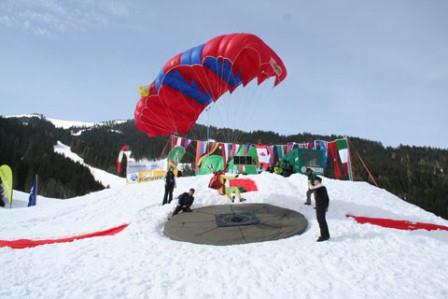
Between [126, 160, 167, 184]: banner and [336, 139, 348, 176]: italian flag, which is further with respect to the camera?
[126, 160, 167, 184]: banner

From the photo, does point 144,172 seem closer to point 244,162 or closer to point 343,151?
point 244,162

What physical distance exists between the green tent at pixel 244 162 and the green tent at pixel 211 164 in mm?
1005

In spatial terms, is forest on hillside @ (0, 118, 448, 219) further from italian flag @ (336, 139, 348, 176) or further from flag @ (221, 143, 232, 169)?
italian flag @ (336, 139, 348, 176)

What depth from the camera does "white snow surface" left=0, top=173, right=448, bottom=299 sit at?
4.35 metres

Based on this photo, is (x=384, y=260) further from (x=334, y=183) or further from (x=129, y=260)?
(x=334, y=183)

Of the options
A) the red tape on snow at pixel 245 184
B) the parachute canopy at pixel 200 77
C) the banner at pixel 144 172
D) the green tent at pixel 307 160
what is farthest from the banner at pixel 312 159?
the banner at pixel 144 172

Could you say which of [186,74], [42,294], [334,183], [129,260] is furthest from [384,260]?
[186,74]

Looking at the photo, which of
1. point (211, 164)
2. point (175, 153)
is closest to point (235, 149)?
point (211, 164)

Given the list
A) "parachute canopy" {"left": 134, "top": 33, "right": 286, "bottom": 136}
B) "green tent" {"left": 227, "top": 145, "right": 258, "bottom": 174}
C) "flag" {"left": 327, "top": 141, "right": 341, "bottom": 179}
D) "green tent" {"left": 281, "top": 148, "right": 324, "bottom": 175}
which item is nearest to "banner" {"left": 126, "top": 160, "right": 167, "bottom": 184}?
"green tent" {"left": 227, "top": 145, "right": 258, "bottom": 174}

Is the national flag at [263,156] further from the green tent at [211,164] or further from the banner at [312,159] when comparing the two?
the green tent at [211,164]

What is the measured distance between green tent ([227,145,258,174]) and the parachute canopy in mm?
4791

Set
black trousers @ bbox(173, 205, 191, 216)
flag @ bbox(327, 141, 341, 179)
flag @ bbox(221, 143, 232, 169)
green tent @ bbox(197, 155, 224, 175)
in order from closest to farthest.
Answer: black trousers @ bbox(173, 205, 191, 216) → flag @ bbox(327, 141, 341, 179) → green tent @ bbox(197, 155, 224, 175) → flag @ bbox(221, 143, 232, 169)

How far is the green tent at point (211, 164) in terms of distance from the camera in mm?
16203

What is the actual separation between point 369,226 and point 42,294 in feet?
24.6
